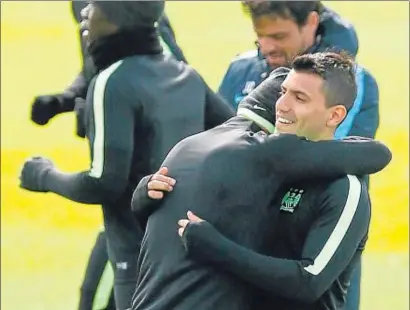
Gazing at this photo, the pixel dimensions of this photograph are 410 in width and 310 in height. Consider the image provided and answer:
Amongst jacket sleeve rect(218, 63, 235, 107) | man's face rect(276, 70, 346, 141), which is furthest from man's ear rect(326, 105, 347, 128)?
jacket sleeve rect(218, 63, 235, 107)

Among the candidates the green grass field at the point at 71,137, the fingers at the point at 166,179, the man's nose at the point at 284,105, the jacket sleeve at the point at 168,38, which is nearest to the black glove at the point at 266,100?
the man's nose at the point at 284,105

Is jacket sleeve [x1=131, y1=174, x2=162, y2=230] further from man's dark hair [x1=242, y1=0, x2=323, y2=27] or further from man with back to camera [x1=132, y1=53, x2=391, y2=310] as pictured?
man's dark hair [x1=242, y1=0, x2=323, y2=27]

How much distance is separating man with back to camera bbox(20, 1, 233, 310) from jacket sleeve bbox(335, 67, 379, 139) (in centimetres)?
53

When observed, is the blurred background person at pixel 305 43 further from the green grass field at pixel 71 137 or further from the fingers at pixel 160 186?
the green grass field at pixel 71 137

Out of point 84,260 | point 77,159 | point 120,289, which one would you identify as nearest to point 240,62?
point 120,289

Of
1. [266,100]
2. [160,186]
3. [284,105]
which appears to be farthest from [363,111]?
[160,186]

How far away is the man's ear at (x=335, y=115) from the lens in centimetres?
466

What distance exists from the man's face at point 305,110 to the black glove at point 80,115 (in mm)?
1738

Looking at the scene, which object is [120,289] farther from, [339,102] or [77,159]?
[77,159]

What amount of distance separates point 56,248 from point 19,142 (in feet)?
16.1

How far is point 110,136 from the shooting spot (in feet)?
19.1

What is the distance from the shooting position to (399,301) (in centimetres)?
949

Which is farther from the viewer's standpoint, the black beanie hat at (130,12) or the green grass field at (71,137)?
the green grass field at (71,137)

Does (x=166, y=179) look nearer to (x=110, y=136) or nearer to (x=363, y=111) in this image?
(x=110, y=136)
